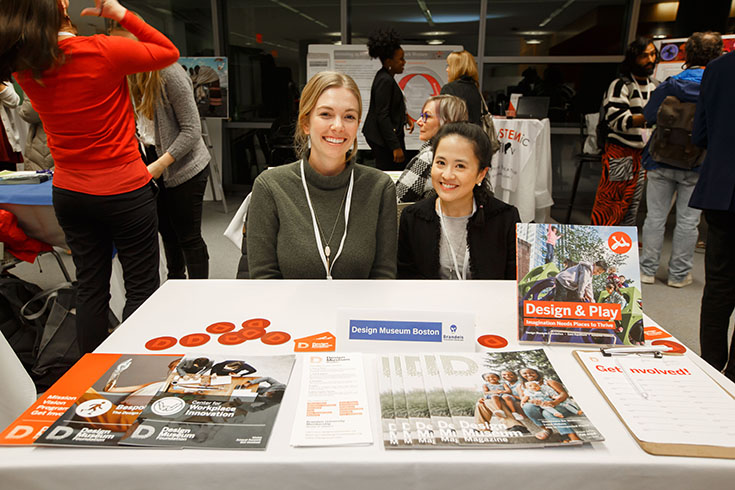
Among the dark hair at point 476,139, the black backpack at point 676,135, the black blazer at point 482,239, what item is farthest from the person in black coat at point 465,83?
the black blazer at point 482,239

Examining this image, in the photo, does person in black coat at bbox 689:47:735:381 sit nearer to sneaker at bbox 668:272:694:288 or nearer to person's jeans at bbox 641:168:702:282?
person's jeans at bbox 641:168:702:282

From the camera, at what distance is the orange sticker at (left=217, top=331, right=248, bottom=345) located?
1.02 metres

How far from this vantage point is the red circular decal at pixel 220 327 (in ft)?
3.51

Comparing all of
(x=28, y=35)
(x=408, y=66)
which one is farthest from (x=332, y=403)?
(x=408, y=66)

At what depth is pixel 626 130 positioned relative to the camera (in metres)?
3.51

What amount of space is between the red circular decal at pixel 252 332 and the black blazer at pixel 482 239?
2.45 feet

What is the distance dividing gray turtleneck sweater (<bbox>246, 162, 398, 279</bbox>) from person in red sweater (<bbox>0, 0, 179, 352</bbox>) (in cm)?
56

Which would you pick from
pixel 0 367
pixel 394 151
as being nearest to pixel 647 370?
pixel 0 367

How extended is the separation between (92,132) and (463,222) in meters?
1.31

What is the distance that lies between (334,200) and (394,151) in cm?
222

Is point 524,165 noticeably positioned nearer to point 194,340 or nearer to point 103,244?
point 103,244

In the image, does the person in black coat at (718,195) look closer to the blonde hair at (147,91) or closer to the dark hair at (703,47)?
the dark hair at (703,47)

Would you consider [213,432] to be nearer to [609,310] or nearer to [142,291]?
[609,310]

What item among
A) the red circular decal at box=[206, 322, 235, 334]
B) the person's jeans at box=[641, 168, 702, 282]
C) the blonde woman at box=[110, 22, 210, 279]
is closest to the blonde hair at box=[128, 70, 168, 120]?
the blonde woman at box=[110, 22, 210, 279]
